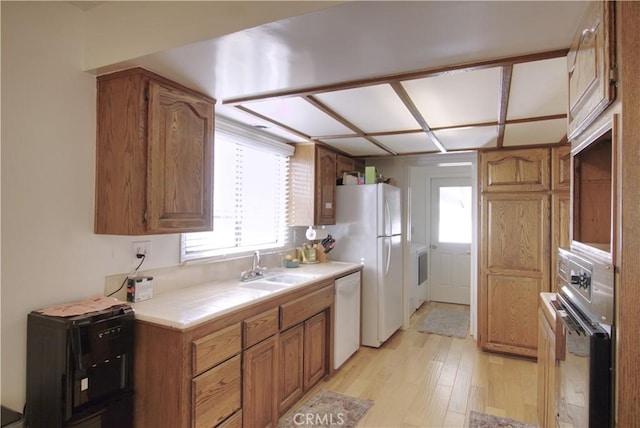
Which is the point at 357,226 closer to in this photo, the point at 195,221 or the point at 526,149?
the point at 526,149

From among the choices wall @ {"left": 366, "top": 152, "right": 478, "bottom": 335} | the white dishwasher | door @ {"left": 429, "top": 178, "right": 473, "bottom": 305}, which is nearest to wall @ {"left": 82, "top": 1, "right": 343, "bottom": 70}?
the white dishwasher

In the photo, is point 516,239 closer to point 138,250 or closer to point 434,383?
point 434,383

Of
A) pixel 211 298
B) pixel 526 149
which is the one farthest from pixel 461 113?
pixel 211 298

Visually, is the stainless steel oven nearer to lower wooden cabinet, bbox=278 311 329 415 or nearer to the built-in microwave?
the built-in microwave

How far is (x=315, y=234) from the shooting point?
3637 mm

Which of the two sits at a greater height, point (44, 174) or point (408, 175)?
point (408, 175)

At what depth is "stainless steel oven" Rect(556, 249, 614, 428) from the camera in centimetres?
96

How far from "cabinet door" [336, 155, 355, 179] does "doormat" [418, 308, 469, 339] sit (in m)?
2.09

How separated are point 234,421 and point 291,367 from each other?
2.20 feet

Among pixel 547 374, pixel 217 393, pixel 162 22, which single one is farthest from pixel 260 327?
pixel 162 22

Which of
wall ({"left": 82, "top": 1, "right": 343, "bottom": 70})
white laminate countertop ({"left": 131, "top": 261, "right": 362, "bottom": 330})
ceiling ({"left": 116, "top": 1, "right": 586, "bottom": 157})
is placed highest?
wall ({"left": 82, "top": 1, "right": 343, "bottom": 70})

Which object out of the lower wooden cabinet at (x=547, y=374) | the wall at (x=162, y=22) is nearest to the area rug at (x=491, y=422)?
the lower wooden cabinet at (x=547, y=374)

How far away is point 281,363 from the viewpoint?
2.43 metres

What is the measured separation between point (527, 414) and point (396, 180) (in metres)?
2.60
